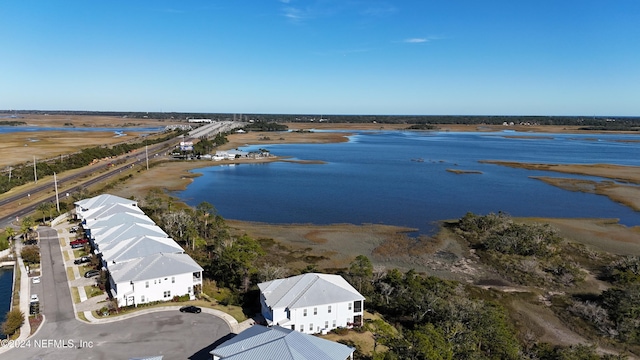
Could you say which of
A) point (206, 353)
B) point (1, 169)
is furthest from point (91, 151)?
point (206, 353)

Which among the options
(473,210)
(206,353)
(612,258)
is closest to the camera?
(206,353)

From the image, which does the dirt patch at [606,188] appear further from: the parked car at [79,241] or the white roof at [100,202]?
the parked car at [79,241]

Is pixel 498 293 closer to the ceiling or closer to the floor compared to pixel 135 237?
closer to the floor

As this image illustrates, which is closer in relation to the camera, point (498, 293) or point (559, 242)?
point (498, 293)

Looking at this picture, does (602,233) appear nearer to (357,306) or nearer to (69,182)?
(357,306)

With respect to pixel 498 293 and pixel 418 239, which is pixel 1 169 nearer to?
pixel 418 239

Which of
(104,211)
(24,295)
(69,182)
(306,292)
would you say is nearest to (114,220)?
(104,211)

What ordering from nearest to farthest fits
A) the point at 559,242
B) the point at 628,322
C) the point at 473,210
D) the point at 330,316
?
the point at 330,316 → the point at 628,322 → the point at 559,242 → the point at 473,210

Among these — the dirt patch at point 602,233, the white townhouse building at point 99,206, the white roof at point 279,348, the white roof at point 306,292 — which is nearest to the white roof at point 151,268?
the white roof at point 306,292
